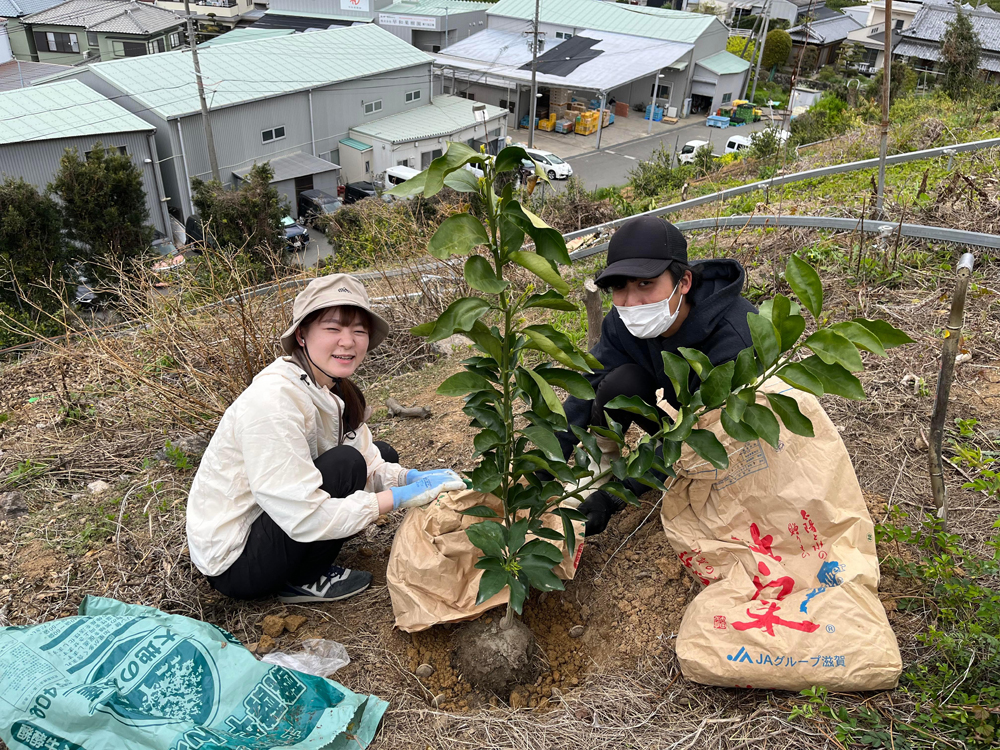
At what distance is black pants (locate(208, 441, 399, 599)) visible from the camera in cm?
221

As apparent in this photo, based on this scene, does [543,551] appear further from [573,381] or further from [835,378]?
[835,378]

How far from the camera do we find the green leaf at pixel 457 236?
1.44 meters

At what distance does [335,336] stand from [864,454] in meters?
2.09

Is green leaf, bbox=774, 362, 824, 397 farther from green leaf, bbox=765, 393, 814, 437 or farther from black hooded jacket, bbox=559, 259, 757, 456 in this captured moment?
black hooded jacket, bbox=559, 259, 757, 456

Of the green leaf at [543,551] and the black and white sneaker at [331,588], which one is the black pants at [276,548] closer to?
the black and white sneaker at [331,588]

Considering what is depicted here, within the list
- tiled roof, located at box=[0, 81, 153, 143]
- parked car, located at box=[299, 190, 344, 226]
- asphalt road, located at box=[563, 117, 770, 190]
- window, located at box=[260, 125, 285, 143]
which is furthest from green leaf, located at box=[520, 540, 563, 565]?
window, located at box=[260, 125, 285, 143]

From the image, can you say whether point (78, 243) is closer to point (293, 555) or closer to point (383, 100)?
point (383, 100)

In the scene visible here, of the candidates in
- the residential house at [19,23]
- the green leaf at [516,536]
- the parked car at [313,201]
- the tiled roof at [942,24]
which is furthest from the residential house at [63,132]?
the tiled roof at [942,24]

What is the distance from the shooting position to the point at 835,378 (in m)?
1.48

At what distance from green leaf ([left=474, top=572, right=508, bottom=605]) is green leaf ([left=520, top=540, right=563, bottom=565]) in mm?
90

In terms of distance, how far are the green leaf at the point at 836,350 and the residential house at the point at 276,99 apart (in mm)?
15138

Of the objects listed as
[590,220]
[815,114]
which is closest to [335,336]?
[590,220]

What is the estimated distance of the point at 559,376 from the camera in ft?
5.45

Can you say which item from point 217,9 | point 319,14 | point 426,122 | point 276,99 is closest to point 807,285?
point 276,99
